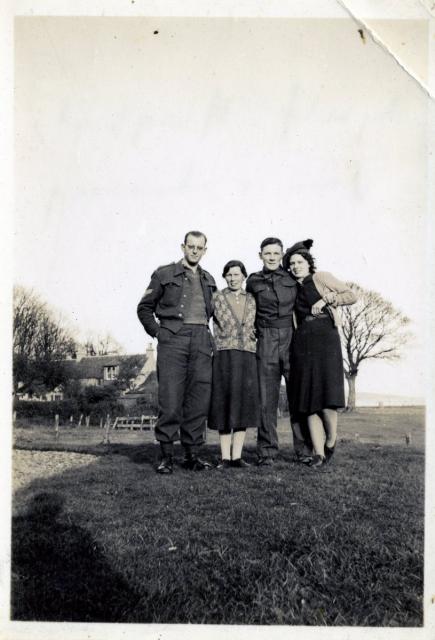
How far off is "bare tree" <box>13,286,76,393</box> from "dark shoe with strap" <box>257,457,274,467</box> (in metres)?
2.22

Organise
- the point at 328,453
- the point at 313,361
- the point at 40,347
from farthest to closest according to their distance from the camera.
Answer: the point at 40,347 → the point at 328,453 → the point at 313,361

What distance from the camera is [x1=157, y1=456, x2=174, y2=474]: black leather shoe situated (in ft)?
14.5

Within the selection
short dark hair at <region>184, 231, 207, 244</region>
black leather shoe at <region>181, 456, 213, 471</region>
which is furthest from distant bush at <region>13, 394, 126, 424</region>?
short dark hair at <region>184, 231, 207, 244</region>

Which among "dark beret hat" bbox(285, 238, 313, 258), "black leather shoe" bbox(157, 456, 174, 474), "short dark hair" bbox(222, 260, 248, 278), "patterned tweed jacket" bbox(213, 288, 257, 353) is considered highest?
"dark beret hat" bbox(285, 238, 313, 258)

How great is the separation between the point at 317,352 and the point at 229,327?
31.7 inches

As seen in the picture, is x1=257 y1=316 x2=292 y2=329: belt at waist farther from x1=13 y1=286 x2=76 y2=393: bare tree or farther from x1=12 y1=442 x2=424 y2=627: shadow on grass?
x1=13 y1=286 x2=76 y2=393: bare tree

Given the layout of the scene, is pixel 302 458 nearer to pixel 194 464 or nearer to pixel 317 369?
pixel 317 369

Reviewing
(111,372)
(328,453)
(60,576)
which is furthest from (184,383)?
(111,372)

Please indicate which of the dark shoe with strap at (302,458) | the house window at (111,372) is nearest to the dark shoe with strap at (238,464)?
the dark shoe with strap at (302,458)

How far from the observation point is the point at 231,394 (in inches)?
185

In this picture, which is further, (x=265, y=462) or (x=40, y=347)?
(x=40, y=347)

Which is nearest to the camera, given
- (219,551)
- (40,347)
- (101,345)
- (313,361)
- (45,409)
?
(219,551)

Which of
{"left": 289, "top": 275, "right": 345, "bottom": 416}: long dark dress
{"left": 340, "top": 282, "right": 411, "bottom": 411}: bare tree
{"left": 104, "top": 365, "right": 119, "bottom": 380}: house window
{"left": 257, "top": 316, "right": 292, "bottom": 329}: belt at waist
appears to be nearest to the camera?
{"left": 340, "top": 282, "right": 411, "bottom": 411}: bare tree

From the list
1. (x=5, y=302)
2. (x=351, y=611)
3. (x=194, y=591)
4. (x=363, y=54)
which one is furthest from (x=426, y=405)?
(x=5, y=302)
